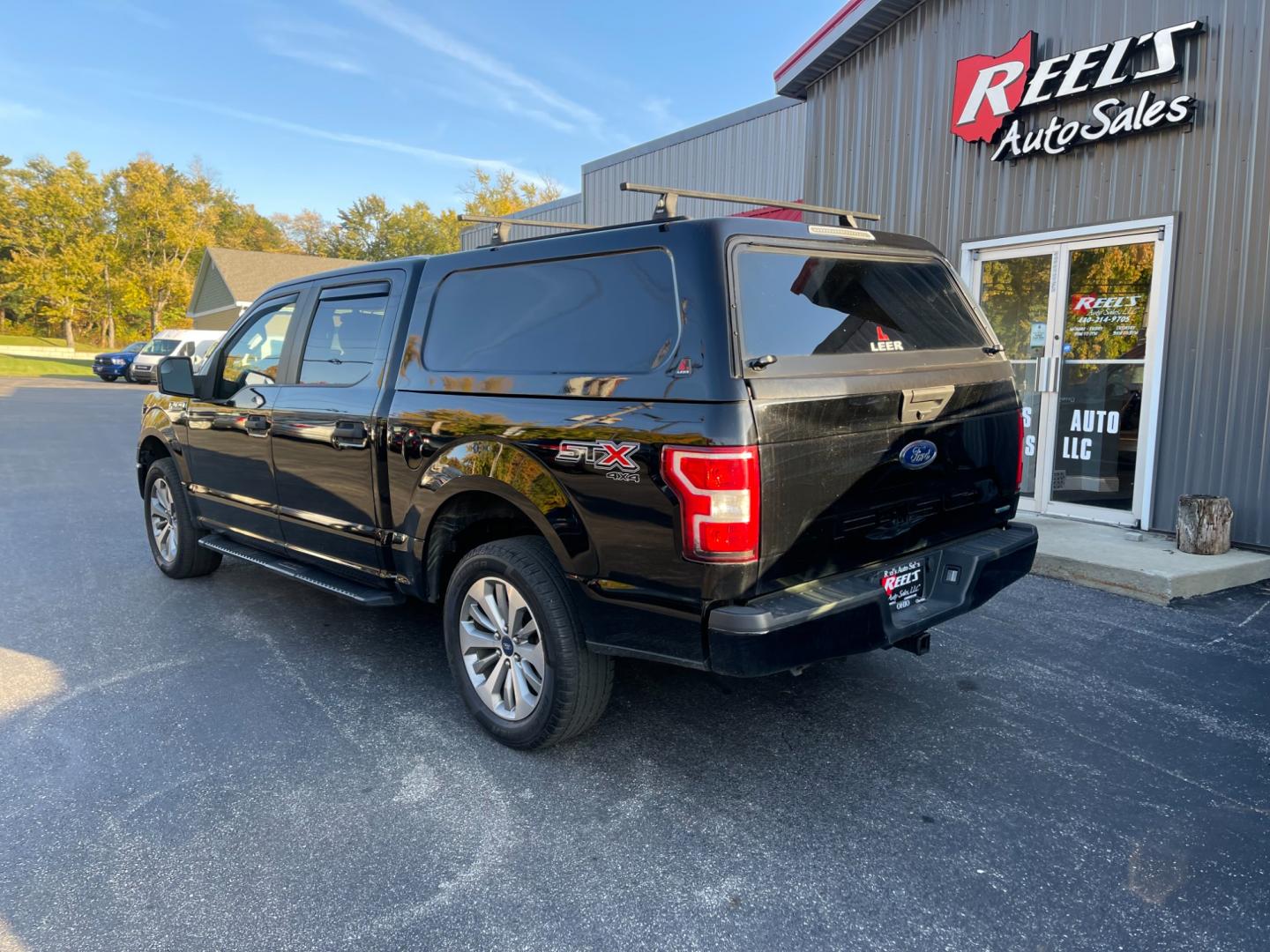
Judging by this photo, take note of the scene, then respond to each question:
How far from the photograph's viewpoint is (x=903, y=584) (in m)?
3.38

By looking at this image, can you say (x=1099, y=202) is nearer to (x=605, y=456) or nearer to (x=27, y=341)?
(x=605, y=456)

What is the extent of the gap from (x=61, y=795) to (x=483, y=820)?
60.7 inches

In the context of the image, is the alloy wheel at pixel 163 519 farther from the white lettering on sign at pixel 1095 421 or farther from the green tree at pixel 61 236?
the green tree at pixel 61 236

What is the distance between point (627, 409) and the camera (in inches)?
117

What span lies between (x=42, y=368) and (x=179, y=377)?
133 ft

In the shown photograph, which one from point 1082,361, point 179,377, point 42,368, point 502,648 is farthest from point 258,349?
point 42,368

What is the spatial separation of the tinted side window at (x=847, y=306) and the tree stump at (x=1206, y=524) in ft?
11.3

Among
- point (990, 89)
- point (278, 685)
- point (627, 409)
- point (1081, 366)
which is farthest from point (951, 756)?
point (990, 89)

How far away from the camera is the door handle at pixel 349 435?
13.4ft

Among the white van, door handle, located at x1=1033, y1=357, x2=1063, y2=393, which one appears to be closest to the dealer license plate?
door handle, located at x1=1033, y1=357, x2=1063, y2=393

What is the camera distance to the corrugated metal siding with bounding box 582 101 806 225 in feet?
44.5

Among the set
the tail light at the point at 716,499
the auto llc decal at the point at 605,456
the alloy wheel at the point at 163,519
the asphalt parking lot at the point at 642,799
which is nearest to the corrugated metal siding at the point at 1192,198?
the asphalt parking lot at the point at 642,799

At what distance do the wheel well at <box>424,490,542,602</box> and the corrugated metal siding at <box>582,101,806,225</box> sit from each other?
33.3 feet

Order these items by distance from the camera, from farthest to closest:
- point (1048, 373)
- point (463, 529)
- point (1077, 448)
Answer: point (1048, 373), point (1077, 448), point (463, 529)
